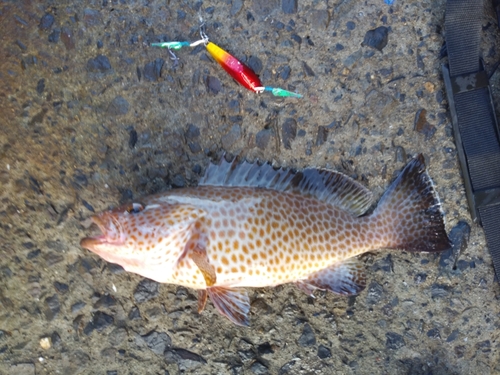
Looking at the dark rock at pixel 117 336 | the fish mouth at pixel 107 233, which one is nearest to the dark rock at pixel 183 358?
the dark rock at pixel 117 336

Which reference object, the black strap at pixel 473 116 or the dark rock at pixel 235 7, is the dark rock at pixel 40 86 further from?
the black strap at pixel 473 116

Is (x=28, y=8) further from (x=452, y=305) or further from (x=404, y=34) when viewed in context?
(x=452, y=305)

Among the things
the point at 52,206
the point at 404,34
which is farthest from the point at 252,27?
the point at 52,206

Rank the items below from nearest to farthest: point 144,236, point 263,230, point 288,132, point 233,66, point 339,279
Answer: point 144,236, point 263,230, point 339,279, point 233,66, point 288,132

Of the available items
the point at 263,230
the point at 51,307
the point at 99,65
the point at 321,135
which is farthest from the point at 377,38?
the point at 51,307

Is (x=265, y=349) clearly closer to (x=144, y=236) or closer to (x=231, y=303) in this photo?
(x=231, y=303)

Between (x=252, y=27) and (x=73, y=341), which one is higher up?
(x=252, y=27)
